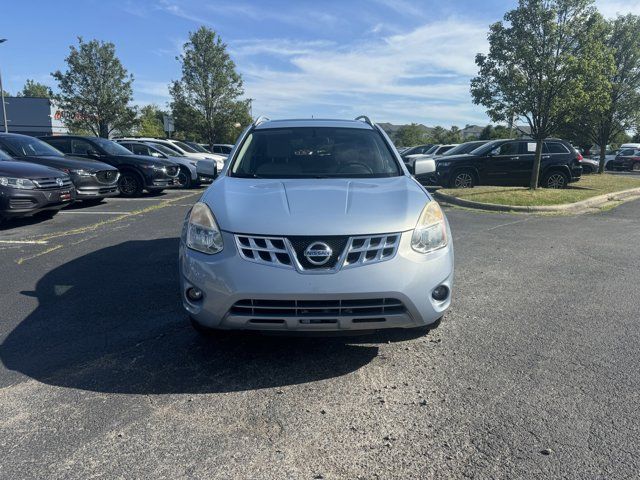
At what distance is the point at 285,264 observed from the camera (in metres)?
2.82

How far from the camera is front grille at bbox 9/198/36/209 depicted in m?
7.86

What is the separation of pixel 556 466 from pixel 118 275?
187 inches

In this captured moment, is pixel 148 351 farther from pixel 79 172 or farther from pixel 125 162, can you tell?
pixel 125 162

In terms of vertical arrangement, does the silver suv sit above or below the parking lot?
above

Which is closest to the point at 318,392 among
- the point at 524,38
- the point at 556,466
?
the point at 556,466

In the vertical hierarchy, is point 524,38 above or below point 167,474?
above

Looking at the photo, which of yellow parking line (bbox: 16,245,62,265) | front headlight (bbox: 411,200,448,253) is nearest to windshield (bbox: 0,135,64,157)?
yellow parking line (bbox: 16,245,62,265)

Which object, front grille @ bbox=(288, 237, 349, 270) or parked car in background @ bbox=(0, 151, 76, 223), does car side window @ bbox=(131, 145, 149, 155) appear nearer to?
parked car in background @ bbox=(0, 151, 76, 223)

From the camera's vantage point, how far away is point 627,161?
3375cm

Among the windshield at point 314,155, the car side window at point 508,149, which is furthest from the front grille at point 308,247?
the car side window at point 508,149

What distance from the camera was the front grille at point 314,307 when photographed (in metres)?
2.81

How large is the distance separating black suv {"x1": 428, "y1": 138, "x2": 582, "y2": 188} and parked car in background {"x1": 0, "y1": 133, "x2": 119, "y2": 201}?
927 centimetres

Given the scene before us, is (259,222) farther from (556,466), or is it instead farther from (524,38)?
(524,38)

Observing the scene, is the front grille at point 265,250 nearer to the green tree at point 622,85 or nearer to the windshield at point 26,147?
→ the windshield at point 26,147
